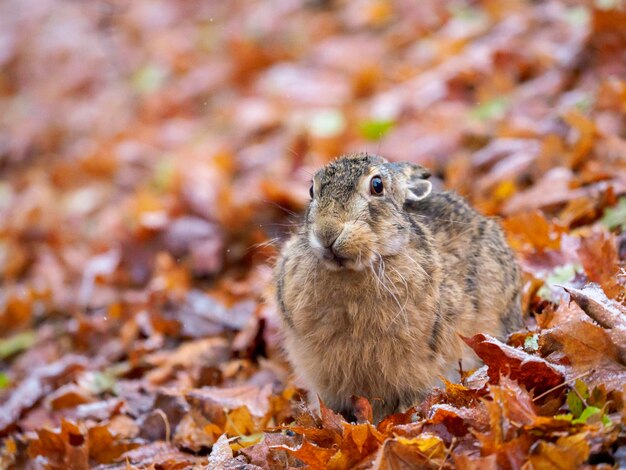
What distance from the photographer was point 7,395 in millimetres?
6246

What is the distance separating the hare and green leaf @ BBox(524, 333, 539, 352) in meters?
0.34

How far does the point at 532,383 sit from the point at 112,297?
15.9 feet

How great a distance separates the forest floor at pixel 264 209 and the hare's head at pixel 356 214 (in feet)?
2.20

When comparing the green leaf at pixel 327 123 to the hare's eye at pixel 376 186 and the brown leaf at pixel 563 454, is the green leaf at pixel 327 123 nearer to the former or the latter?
the hare's eye at pixel 376 186

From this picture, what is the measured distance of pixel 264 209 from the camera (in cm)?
769

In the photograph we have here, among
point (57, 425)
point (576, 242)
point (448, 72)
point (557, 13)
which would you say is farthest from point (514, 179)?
point (57, 425)

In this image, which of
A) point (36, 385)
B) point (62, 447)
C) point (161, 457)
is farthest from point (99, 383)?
point (161, 457)

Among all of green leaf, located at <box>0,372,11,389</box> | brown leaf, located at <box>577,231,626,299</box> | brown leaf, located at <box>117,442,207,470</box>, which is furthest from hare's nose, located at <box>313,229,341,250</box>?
green leaf, located at <box>0,372,11,389</box>

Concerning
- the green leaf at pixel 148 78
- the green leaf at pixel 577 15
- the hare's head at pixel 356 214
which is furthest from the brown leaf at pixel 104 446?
the green leaf at pixel 148 78

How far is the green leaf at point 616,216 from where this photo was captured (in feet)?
17.5

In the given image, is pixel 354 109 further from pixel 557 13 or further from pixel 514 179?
pixel 514 179

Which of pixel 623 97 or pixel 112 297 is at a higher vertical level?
pixel 623 97

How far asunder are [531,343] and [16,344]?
4877mm

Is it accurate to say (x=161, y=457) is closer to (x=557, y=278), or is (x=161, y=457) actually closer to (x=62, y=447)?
(x=62, y=447)
